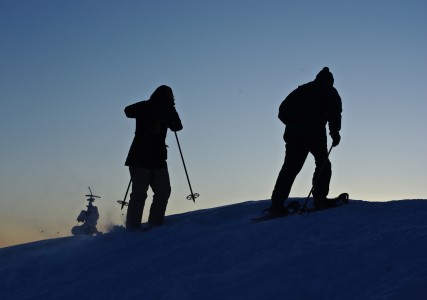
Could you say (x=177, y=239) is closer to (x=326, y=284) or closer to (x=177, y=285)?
(x=177, y=285)

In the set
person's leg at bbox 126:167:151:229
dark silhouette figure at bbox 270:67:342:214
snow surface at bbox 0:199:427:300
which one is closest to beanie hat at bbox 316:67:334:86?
dark silhouette figure at bbox 270:67:342:214

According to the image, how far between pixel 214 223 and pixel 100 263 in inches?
80.7

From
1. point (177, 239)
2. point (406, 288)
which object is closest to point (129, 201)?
point (177, 239)

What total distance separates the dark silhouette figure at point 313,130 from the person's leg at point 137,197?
204 cm

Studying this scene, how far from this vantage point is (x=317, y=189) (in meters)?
9.45

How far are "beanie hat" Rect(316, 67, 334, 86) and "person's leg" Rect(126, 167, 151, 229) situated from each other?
305 centimetres

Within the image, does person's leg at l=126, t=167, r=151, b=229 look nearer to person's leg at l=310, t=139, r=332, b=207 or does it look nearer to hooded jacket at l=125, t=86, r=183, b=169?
hooded jacket at l=125, t=86, r=183, b=169

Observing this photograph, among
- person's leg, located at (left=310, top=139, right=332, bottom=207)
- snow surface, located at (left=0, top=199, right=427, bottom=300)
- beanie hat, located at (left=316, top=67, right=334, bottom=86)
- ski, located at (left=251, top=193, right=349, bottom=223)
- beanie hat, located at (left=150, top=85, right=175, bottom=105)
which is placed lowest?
snow surface, located at (left=0, top=199, right=427, bottom=300)

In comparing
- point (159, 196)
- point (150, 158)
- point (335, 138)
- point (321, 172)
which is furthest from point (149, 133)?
point (335, 138)

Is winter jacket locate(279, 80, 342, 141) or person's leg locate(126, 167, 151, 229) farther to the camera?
person's leg locate(126, 167, 151, 229)

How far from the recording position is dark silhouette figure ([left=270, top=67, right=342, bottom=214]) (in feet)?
30.9

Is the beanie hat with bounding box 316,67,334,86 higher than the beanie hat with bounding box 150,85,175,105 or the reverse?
the reverse

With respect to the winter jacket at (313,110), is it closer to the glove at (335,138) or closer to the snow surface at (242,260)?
the glove at (335,138)

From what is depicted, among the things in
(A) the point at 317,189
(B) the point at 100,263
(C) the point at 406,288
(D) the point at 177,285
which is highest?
(A) the point at 317,189
